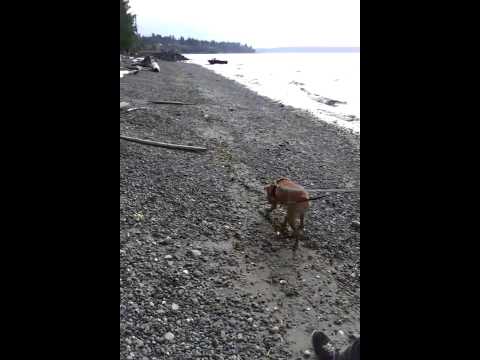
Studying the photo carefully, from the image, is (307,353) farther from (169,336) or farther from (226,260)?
(226,260)

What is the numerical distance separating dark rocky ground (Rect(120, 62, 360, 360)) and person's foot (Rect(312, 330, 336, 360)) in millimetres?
148

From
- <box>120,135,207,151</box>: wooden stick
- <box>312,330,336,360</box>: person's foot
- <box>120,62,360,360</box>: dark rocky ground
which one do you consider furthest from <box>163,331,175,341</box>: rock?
<box>120,135,207,151</box>: wooden stick

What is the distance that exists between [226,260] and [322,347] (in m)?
2.05

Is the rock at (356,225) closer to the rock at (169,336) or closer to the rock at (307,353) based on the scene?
the rock at (307,353)

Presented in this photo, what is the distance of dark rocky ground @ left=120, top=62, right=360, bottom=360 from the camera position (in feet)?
13.1

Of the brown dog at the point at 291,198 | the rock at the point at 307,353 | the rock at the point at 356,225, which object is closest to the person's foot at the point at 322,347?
the rock at the point at 307,353

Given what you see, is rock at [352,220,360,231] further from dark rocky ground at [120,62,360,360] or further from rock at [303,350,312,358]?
rock at [303,350,312,358]

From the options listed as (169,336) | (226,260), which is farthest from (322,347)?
(226,260)

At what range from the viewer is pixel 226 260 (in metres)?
5.45

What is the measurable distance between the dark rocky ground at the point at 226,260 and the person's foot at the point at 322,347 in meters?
Answer: 0.15
